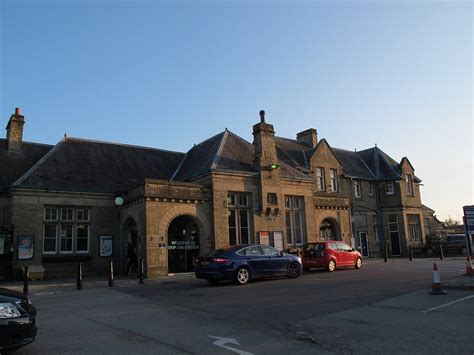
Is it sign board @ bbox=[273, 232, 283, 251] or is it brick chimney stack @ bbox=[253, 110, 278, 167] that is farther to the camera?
brick chimney stack @ bbox=[253, 110, 278, 167]

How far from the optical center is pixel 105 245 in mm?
22625

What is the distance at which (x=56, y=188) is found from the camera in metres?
21.6

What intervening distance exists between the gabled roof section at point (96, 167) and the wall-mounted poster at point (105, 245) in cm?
262

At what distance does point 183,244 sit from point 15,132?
40.4 feet

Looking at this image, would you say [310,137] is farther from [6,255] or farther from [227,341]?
[227,341]

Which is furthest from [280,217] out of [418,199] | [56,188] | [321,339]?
[418,199]

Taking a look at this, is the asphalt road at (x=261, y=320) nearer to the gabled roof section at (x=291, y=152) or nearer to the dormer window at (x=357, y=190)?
the gabled roof section at (x=291, y=152)

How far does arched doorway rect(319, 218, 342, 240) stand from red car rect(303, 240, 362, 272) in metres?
6.93

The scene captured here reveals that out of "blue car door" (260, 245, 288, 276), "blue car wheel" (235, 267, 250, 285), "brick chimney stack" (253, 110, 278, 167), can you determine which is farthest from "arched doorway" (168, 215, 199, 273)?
"blue car wheel" (235, 267, 250, 285)

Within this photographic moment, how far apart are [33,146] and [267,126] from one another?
14.5 meters

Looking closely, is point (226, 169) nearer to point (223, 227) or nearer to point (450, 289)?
point (223, 227)

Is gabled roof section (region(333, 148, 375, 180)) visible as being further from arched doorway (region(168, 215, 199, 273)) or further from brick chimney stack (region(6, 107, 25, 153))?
brick chimney stack (region(6, 107, 25, 153))

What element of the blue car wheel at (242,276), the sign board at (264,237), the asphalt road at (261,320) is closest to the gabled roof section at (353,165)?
the sign board at (264,237)

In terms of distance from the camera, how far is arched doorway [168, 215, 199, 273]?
22.2 metres
